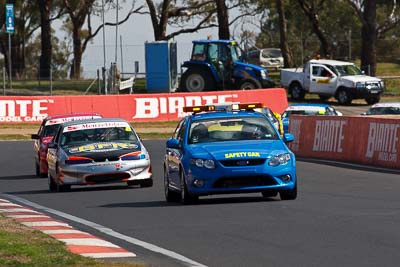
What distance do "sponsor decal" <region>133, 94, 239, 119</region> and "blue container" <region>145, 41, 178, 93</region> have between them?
707 centimetres

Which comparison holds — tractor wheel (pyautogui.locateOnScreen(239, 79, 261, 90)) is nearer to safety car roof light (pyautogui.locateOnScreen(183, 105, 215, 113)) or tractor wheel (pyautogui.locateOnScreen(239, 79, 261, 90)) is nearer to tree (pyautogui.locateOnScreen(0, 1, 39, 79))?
safety car roof light (pyautogui.locateOnScreen(183, 105, 215, 113))

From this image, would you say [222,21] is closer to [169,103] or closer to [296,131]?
[169,103]

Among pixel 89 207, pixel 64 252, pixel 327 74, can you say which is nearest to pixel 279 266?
pixel 64 252

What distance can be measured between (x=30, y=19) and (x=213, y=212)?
275 ft

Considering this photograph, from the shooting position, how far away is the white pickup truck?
5453 centimetres

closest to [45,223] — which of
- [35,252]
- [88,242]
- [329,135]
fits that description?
[88,242]

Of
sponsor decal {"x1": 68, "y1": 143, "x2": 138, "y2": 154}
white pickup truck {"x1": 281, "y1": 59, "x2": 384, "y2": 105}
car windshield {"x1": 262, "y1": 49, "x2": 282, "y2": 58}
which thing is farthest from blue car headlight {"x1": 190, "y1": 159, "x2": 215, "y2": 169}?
car windshield {"x1": 262, "y1": 49, "x2": 282, "y2": 58}

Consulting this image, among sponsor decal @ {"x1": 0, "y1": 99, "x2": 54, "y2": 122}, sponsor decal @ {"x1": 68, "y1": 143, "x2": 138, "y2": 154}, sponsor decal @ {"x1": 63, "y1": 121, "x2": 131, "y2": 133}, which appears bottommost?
sponsor decal @ {"x1": 0, "y1": 99, "x2": 54, "y2": 122}

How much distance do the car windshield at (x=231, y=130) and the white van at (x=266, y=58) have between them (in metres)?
54.3

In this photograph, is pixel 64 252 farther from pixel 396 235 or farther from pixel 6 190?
pixel 6 190

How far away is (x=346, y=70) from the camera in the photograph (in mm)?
56219

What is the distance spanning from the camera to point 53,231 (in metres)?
14.1

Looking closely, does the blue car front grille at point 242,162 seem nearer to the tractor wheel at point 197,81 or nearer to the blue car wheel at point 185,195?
the blue car wheel at point 185,195

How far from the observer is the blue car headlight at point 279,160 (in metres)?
17.4
